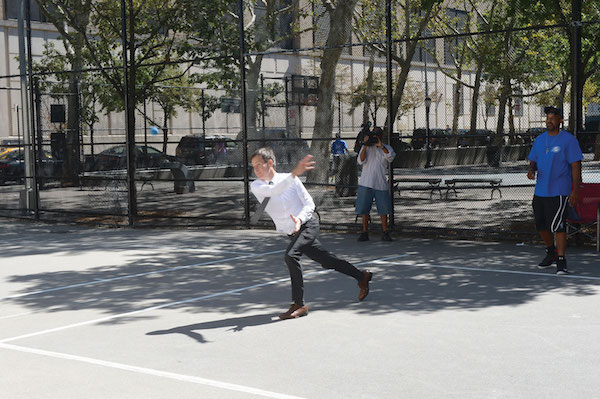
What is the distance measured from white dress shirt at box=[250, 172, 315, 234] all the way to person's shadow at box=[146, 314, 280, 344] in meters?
0.82

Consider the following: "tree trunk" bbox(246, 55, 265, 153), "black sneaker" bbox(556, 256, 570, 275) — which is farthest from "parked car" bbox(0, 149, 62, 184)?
"black sneaker" bbox(556, 256, 570, 275)

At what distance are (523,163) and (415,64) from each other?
71.7 feet

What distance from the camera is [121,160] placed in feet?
97.7

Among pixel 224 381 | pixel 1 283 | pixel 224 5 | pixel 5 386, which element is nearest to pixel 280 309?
pixel 224 381

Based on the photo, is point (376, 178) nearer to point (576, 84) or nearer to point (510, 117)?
point (576, 84)

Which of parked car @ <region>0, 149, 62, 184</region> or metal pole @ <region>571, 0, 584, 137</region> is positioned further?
parked car @ <region>0, 149, 62, 184</region>

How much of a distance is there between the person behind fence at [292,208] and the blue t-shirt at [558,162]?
11.1 ft

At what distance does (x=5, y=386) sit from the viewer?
5.64 metres

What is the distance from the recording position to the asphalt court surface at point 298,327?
5.59m

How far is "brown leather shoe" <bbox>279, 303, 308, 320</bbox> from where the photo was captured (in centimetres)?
759

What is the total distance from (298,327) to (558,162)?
423 cm

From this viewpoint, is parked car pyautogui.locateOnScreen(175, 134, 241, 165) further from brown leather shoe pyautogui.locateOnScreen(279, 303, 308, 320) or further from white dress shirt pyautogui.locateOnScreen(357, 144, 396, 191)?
brown leather shoe pyautogui.locateOnScreen(279, 303, 308, 320)

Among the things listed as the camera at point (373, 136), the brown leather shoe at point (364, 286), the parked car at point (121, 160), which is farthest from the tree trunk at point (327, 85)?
the brown leather shoe at point (364, 286)

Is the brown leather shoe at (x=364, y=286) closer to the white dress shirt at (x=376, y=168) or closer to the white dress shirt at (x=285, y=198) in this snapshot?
the white dress shirt at (x=285, y=198)
